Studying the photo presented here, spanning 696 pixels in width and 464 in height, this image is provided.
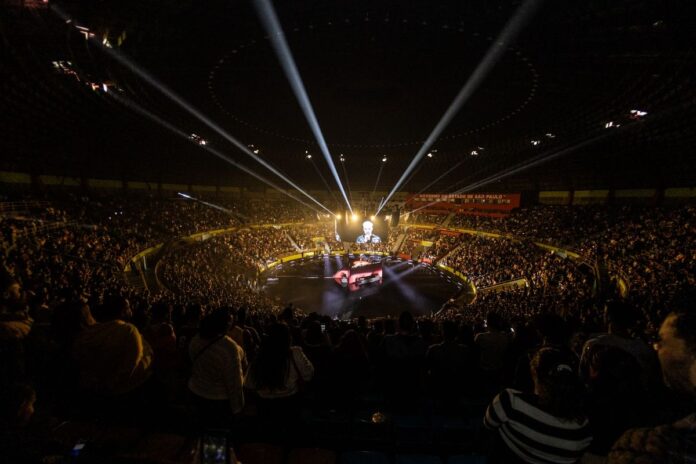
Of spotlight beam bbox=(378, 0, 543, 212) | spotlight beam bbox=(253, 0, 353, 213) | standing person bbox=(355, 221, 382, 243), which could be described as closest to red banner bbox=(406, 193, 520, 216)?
standing person bbox=(355, 221, 382, 243)

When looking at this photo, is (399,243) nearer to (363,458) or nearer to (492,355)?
(492,355)

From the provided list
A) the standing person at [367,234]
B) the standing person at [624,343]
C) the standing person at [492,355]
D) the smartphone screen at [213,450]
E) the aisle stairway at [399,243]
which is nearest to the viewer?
the smartphone screen at [213,450]

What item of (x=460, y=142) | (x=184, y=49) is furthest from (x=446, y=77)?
(x=460, y=142)

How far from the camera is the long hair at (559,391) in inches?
92.4

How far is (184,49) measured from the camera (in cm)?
1178

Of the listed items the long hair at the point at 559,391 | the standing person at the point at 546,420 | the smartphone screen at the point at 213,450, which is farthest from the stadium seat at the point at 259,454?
the long hair at the point at 559,391

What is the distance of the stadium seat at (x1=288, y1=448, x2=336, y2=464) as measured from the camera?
3168 mm

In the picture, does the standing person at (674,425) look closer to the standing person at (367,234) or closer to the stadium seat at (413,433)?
the stadium seat at (413,433)

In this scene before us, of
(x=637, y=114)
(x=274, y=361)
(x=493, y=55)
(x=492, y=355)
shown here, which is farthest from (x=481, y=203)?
(x=274, y=361)

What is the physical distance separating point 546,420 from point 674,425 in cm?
83

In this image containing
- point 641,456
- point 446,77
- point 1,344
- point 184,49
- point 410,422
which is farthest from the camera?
point 446,77

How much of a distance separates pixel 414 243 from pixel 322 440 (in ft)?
144

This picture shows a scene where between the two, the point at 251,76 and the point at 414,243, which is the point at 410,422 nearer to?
the point at 251,76

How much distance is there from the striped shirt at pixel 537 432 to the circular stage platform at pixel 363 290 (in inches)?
828
